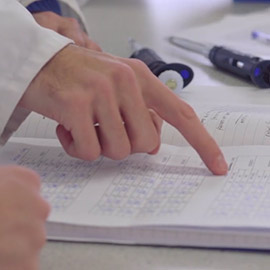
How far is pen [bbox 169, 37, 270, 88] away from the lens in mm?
815

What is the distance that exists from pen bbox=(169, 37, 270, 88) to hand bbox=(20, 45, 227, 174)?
11.0 inches

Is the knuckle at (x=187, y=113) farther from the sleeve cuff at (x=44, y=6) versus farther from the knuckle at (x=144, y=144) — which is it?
the sleeve cuff at (x=44, y=6)

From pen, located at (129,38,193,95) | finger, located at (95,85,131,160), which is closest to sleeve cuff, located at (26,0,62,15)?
pen, located at (129,38,193,95)

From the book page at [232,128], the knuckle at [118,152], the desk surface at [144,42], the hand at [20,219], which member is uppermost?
the hand at [20,219]

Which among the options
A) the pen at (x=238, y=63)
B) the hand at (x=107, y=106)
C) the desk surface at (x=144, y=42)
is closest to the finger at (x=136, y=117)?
the hand at (x=107, y=106)

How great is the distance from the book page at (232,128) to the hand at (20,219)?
22 cm

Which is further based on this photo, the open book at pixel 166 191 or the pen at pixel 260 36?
the pen at pixel 260 36

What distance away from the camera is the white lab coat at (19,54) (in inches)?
22.4

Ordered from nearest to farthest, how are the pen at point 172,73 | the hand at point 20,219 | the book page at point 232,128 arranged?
the hand at point 20,219, the book page at point 232,128, the pen at point 172,73

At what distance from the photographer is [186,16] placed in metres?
1.27

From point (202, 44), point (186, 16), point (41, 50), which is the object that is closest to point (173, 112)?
point (41, 50)

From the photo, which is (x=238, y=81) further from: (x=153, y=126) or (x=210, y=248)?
(x=210, y=248)

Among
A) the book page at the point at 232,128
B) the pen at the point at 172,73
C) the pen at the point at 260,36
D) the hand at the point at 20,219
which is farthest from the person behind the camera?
the pen at the point at 260,36

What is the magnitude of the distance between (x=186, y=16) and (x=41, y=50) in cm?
75
